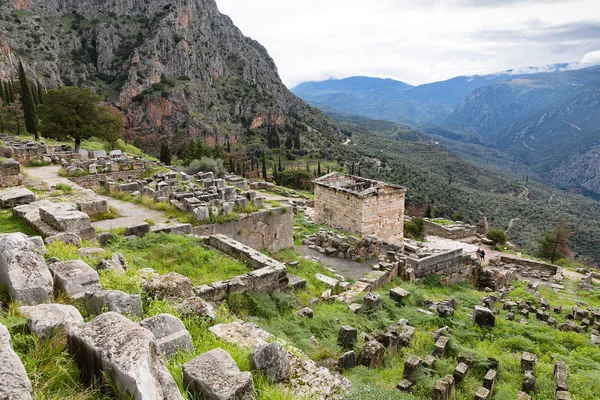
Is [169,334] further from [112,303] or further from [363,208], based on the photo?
[363,208]

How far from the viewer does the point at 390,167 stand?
288ft

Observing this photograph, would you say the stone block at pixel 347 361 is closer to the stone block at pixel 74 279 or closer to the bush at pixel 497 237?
the stone block at pixel 74 279

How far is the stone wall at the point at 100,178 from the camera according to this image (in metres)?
18.1

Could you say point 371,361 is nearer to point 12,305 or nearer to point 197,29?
point 12,305

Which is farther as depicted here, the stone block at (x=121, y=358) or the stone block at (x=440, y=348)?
the stone block at (x=440, y=348)

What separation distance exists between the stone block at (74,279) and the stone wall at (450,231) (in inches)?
1408

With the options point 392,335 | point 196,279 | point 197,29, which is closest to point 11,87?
point 196,279

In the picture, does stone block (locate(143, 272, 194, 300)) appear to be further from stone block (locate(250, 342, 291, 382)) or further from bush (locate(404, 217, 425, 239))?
bush (locate(404, 217, 425, 239))

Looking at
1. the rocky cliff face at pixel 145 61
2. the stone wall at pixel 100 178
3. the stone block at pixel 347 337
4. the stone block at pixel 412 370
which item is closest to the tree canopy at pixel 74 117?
the stone wall at pixel 100 178

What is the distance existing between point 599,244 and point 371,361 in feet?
243

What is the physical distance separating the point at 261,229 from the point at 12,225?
7.29m

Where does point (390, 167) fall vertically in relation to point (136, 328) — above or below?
below

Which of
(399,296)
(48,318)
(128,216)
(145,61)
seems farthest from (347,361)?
(145,61)

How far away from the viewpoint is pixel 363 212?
24.5 m
